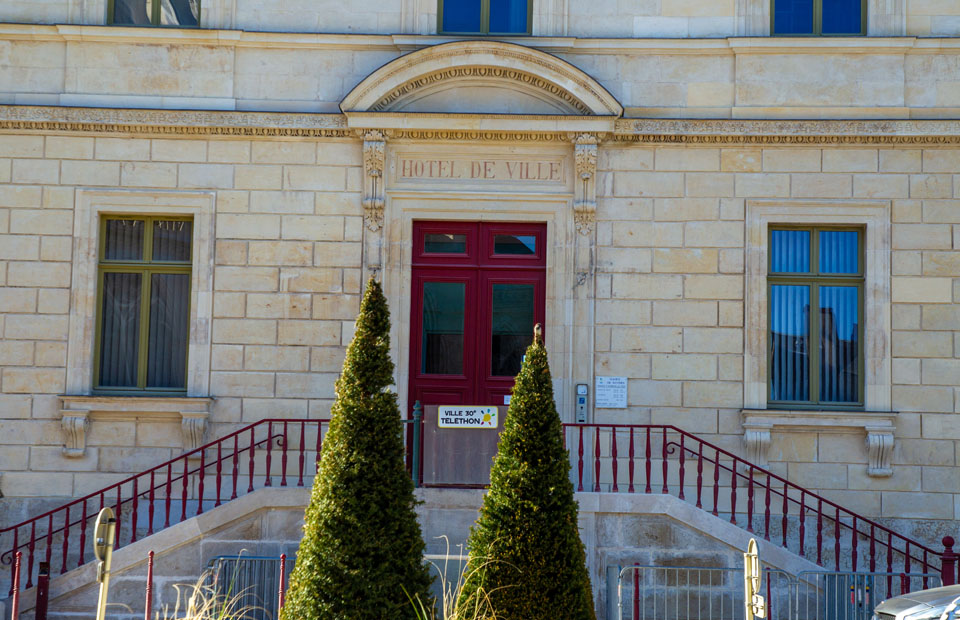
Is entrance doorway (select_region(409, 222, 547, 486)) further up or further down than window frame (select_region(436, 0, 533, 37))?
further down

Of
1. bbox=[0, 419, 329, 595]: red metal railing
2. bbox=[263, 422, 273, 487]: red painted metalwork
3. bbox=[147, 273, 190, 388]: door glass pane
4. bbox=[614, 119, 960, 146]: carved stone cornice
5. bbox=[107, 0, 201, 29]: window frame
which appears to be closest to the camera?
bbox=[263, 422, 273, 487]: red painted metalwork

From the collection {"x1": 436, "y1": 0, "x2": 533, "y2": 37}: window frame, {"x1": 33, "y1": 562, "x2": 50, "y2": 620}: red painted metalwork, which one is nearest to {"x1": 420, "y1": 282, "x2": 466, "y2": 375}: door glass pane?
{"x1": 436, "y1": 0, "x2": 533, "y2": 37}: window frame

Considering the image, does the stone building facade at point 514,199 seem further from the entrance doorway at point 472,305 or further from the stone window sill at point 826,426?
the entrance doorway at point 472,305

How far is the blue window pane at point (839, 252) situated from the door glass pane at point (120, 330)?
25.8 feet

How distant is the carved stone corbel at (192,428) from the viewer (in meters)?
11.9

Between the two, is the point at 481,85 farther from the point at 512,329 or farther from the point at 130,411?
the point at 130,411

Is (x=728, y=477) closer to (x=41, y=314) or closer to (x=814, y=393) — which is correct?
(x=814, y=393)

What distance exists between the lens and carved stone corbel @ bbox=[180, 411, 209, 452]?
11.9 meters

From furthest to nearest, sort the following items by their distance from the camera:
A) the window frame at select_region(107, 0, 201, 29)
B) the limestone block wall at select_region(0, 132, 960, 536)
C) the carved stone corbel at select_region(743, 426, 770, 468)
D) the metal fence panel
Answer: the window frame at select_region(107, 0, 201, 29)
the limestone block wall at select_region(0, 132, 960, 536)
the carved stone corbel at select_region(743, 426, 770, 468)
the metal fence panel

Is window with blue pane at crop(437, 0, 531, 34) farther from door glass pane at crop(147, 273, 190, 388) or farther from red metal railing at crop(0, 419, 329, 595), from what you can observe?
red metal railing at crop(0, 419, 329, 595)

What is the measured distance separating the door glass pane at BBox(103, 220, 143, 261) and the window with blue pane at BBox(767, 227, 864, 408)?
23.8 feet

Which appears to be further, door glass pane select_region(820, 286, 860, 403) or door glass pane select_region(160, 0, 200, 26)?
door glass pane select_region(160, 0, 200, 26)

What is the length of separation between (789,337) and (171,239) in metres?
7.18

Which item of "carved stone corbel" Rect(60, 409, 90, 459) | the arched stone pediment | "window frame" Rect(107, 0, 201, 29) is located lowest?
"carved stone corbel" Rect(60, 409, 90, 459)
